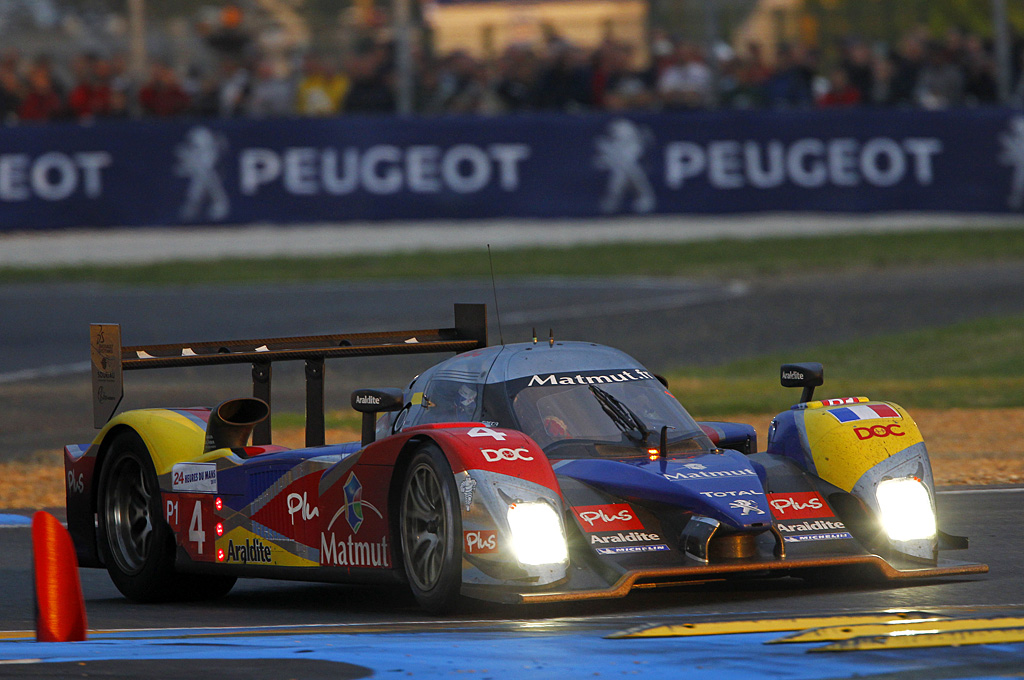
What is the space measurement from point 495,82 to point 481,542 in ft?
75.7

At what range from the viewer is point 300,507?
7.48 m

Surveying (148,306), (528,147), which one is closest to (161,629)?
(148,306)

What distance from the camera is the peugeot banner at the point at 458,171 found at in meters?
27.9

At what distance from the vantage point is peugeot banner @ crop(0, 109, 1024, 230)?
27891 millimetres

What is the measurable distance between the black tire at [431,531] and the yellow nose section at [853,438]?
5.76ft

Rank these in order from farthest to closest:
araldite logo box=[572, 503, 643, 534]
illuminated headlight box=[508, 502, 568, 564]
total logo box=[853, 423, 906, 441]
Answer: total logo box=[853, 423, 906, 441] → araldite logo box=[572, 503, 643, 534] → illuminated headlight box=[508, 502, 568, 564]

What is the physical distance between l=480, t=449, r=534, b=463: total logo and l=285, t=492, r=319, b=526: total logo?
3.26 ft

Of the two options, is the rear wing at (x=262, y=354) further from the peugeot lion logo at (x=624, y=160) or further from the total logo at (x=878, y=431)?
the peugeot lion logo at (x=624, y=160)

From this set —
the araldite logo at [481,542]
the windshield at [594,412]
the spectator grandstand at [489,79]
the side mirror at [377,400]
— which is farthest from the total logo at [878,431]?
the spectator grandstand at [489,79]

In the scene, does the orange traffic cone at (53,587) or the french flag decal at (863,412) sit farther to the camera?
the french flag decal at (863,412)

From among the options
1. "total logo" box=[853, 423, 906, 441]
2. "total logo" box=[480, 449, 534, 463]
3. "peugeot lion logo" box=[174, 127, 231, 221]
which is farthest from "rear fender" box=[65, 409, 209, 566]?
"peugeot lion logo" box=[174, 127, 231, 221]

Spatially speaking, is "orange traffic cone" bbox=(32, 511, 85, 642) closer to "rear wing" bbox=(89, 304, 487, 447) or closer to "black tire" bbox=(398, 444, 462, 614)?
"black tire" bbox=(398, 444, 462, 614)

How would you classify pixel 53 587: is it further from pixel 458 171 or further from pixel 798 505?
pixel 458 171

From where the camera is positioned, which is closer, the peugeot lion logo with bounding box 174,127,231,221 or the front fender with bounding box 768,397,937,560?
the front fender with bounding box 768,397,937,560
